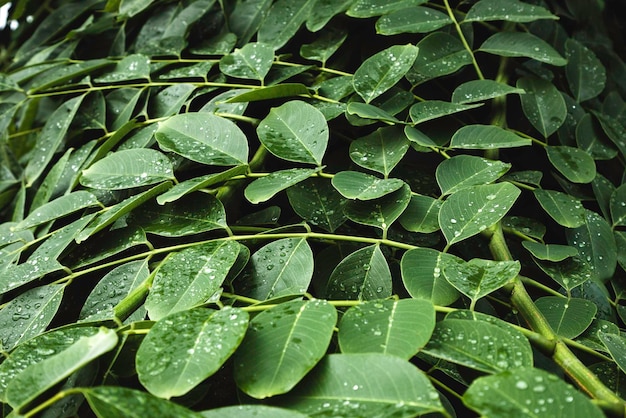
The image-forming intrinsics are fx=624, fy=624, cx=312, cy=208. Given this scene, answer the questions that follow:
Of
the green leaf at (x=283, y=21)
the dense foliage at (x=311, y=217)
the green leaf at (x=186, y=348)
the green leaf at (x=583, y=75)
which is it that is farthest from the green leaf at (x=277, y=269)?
the green leaf at (x=583, y=75)

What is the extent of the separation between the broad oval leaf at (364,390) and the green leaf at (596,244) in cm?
44

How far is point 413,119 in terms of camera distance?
77 centimetres

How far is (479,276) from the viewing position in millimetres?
588

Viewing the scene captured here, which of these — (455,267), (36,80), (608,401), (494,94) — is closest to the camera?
(608,401)

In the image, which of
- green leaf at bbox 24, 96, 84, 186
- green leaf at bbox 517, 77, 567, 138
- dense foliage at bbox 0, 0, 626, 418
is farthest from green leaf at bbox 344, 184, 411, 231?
green leaf at bbox 24, 96, 84, 186

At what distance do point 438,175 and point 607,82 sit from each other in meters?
0.66

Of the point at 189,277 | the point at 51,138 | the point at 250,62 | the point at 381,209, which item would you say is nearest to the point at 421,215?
the point at 381,209

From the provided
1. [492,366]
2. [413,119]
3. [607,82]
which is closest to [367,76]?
[413,119]

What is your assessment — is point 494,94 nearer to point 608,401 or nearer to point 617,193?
point 617,193

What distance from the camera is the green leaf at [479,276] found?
22.3 inches

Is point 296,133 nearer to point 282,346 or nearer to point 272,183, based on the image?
point 272,183

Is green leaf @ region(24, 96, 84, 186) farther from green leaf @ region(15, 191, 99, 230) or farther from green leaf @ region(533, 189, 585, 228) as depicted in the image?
green leaf @ region(533, 189, 585, 228)

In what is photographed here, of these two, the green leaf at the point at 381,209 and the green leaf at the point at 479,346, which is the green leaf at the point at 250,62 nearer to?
the green leaf at the point at 381,209

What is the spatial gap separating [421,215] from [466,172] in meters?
0.09
